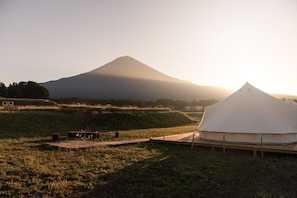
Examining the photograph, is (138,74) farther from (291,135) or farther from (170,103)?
(291,135)

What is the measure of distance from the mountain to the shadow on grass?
87.2 metres

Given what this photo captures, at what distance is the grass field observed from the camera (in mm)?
7250

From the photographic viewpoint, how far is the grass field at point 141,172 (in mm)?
7250

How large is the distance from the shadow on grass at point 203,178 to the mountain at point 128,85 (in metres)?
87.2

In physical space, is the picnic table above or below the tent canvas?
below

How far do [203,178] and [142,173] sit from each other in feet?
5.70

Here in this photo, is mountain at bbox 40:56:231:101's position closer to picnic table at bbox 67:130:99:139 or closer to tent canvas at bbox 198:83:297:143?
picnic table at bbox 67:130:99:139

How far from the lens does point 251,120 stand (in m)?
14.0

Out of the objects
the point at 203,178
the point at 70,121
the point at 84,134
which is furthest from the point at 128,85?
the point at 203,178

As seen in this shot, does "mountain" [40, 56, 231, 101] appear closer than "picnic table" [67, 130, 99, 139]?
No

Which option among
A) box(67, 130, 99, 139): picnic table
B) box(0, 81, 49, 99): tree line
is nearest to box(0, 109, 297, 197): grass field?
box(67, 130, 99, 139): picnic table

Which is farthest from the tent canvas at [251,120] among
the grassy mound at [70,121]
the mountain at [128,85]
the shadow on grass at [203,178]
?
the mountain at [128,85]

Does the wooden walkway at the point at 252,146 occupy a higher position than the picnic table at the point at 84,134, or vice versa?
the picnic table at the point at 84,134

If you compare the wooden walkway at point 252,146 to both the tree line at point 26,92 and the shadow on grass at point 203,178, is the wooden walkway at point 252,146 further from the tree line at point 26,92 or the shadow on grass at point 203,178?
the tree line at point 26,92
